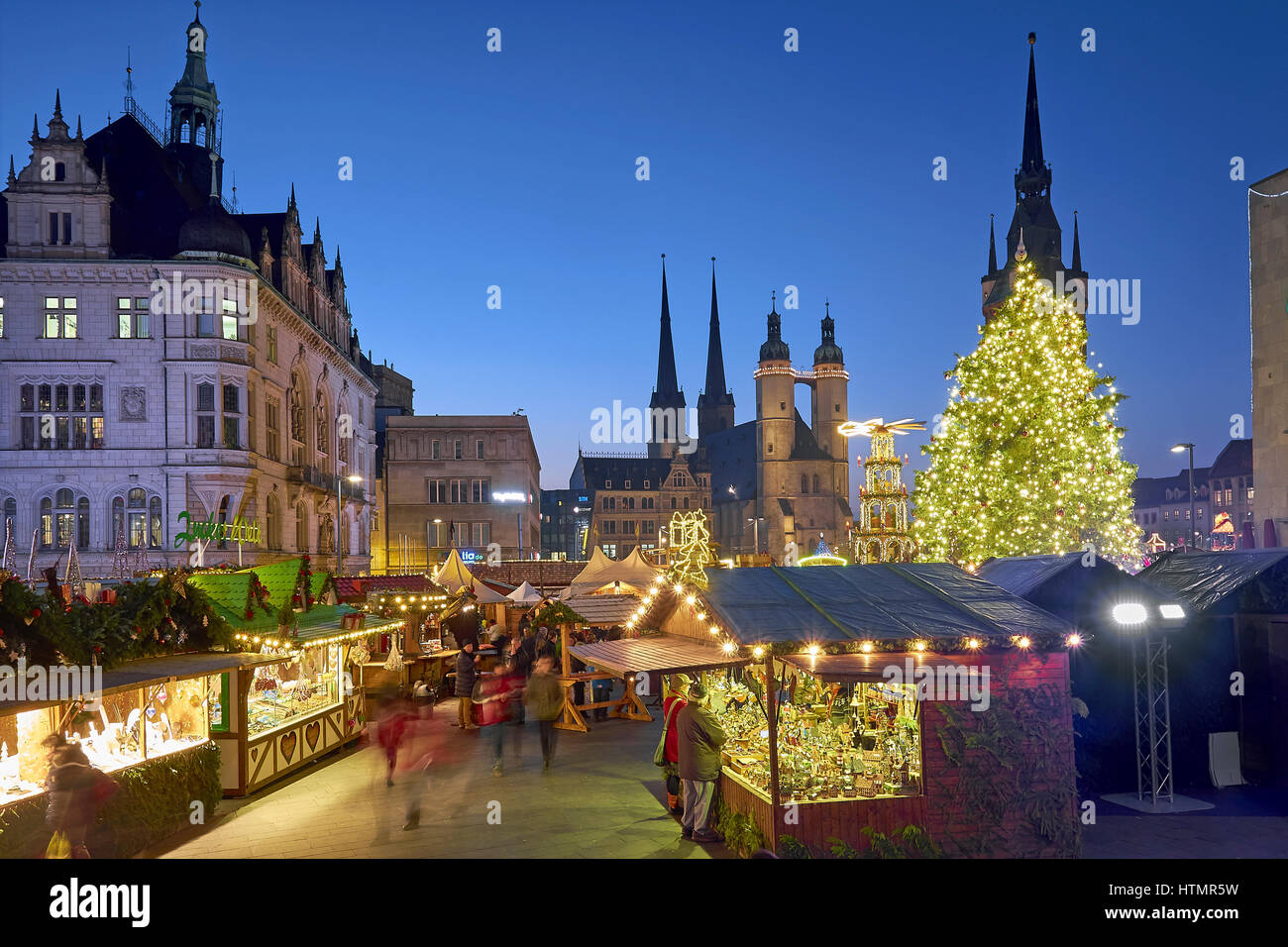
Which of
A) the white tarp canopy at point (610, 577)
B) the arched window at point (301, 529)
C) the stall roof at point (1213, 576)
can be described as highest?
the arched window at point (301, 529)

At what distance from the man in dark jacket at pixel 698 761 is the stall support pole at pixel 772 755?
123 cm

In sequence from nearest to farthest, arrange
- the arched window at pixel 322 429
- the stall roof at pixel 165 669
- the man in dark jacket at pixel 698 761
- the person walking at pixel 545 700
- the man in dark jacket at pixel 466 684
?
1. the stall roof at pixel 165 669
2. the man in dark jacket at pixel 698 761
3. the person walking at pixel 545 700
4. the man in dark jacket at pixel 466 684
5. the arched window at pixel 322 429

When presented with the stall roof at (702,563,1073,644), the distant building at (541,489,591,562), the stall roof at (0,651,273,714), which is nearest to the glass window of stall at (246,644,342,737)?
the stall roof at (0,651,273,714)

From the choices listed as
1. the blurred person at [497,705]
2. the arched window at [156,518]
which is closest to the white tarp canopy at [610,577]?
the blurred person at [497,705]

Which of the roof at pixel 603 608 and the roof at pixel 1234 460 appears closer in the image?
the roof at pixel 603 608

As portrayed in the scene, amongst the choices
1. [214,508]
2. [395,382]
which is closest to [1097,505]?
[214,508]

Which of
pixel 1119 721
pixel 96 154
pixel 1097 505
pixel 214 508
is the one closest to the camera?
pixel 1119 721

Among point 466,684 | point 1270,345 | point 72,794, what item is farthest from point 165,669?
point 1270,345

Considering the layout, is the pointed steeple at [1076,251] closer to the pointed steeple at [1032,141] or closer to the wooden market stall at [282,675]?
the pointed steeple at [1032,141]

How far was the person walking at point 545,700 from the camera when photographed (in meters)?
15.9

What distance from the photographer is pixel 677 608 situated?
44.7 feet

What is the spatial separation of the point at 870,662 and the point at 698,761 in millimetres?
2485
